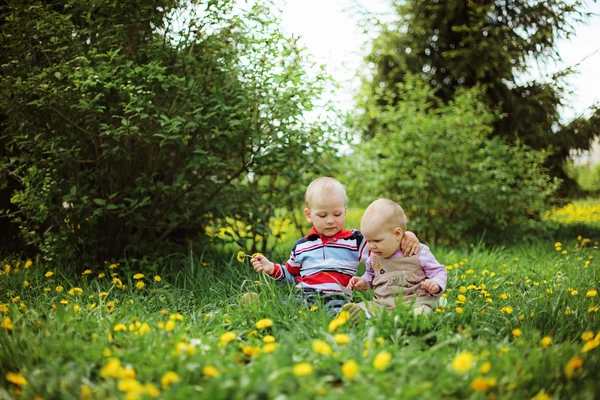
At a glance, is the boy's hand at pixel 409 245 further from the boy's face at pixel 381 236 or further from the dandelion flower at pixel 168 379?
the dandelion flower at pixel 168 379

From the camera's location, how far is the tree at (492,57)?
20.9 feet

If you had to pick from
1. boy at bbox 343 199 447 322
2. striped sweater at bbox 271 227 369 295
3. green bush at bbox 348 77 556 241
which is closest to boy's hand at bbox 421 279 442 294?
boy at bbox 343 199 447 322

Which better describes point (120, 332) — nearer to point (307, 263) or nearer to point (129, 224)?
point (307, 263)

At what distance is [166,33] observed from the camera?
360 cm

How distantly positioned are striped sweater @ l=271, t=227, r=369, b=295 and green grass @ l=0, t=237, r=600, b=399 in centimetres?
21

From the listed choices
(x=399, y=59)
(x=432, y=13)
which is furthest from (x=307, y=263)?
(x=432, y=13)

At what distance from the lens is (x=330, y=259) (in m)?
2.82

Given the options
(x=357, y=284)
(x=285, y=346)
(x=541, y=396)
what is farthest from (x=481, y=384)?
(x=357, y=284)

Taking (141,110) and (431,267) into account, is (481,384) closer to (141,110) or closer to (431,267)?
(431,267)

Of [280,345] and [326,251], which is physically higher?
[326,251]

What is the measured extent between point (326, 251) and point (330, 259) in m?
0.05

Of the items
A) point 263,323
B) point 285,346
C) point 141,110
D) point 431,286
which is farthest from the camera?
point 141,110

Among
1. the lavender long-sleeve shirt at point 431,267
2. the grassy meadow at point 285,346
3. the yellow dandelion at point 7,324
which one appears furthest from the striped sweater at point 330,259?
the yellow dandelion at point 7,324

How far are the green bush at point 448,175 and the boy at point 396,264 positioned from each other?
2676mm
